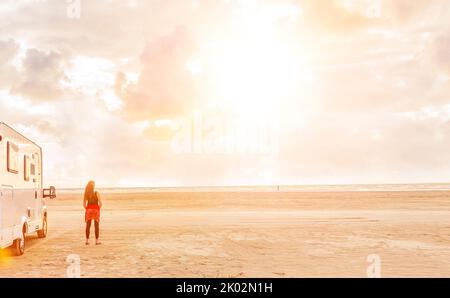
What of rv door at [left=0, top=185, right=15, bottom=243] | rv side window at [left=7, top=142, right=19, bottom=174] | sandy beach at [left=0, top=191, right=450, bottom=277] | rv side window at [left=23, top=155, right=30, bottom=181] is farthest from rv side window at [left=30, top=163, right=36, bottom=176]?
rv door at [left=0, top=185, right=15, bottom=243]

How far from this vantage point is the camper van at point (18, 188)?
13.7 m

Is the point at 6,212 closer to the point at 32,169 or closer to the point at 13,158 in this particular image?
the point at 13,158

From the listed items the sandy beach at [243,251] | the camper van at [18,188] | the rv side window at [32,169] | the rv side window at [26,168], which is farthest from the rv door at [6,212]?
the rv side window at [32,169]

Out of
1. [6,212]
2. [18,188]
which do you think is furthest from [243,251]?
[18,188]

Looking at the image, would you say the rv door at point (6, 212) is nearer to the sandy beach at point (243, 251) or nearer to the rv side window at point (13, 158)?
the rv side window at point (13, 158)

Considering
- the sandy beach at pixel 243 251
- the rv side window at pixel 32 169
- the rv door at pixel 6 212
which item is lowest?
the sandy beach at pixel 243 251

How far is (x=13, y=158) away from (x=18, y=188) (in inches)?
43.2

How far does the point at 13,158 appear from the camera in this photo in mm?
14758

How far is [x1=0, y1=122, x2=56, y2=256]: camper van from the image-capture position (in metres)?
13.7

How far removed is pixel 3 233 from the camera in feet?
44.3

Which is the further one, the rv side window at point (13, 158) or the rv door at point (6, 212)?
the rv side window at point (13, 158)
